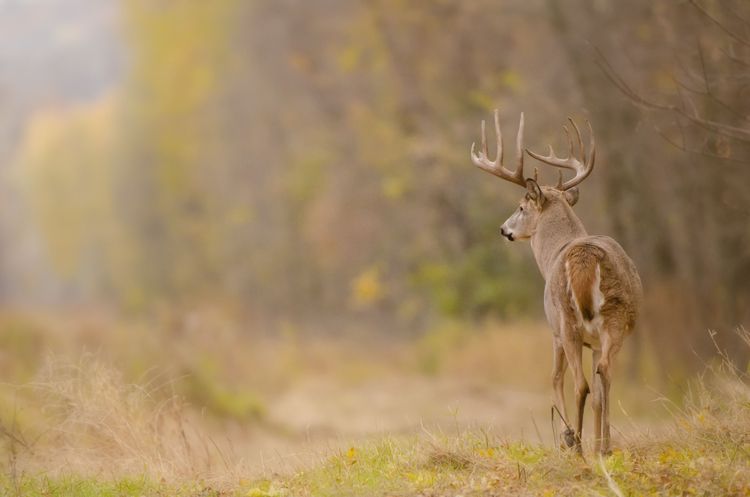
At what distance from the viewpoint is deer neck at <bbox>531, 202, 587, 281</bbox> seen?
334 inches

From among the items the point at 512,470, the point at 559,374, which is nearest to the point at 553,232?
the point at 559,374

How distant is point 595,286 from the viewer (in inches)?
292

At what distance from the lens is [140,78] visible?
43.9 meters

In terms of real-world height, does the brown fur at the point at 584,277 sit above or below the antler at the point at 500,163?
below

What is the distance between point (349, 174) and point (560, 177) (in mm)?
22493

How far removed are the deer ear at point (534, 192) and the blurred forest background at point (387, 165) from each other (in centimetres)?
111

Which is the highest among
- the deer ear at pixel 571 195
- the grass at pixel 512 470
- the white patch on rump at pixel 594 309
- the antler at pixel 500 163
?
the antler at pixel 500 163

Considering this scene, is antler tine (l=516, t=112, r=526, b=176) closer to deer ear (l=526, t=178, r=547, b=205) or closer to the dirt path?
deer ear (l=526, t=178, r=547, b=205)

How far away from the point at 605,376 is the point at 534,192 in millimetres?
1941

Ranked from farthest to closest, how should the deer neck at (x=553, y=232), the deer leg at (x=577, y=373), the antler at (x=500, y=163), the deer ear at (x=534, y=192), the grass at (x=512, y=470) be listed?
the deer ear at (x=534, y=192), the deer neck at (x=553, y=232), the antler at (x=500, y=163), the deer leg at (x=577, y=373), the grass at (x=512, y=470)

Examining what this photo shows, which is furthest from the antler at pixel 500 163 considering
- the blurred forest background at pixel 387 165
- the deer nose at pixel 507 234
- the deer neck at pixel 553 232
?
the blurred forest background at pixel 387 165

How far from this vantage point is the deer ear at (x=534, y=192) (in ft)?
28.5

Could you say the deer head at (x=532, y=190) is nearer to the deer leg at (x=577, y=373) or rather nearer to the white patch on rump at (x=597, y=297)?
the white patch on rump at (x=597, y=297)

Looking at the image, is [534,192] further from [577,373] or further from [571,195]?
[577,373]
